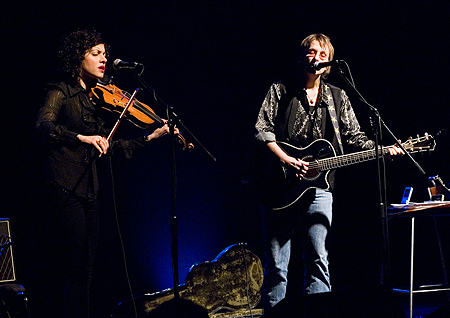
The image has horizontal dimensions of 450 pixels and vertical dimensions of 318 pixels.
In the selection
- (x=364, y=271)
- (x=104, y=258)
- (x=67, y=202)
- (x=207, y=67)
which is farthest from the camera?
(x=207, y=67)

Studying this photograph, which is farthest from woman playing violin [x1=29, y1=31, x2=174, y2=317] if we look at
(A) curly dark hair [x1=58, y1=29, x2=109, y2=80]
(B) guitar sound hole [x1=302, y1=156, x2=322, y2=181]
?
(B) guitar sound hole [x1=302, y1=156, x2=322, y2=181]

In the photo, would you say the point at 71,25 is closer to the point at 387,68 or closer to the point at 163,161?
the point at 163,161

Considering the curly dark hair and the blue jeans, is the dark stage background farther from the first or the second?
the blue jeans

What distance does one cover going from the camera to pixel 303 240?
2814mm

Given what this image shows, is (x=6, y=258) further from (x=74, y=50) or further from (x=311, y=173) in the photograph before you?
(x=311, y=173)

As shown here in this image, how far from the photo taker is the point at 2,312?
109 inches

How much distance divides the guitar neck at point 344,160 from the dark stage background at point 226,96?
0.90 metres

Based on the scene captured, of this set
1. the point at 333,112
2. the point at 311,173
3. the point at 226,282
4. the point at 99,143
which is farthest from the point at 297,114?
the point at 226,282

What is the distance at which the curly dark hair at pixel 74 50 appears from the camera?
2865 mm

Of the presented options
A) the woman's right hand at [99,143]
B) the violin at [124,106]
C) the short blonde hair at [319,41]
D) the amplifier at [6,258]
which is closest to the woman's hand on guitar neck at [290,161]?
the violin at [124,106]

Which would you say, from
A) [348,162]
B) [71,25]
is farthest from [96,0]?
[348,162]

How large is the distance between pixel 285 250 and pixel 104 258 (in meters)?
1.61

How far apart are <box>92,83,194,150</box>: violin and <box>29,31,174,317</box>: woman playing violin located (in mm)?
53

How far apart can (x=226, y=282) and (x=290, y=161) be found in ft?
4.81
